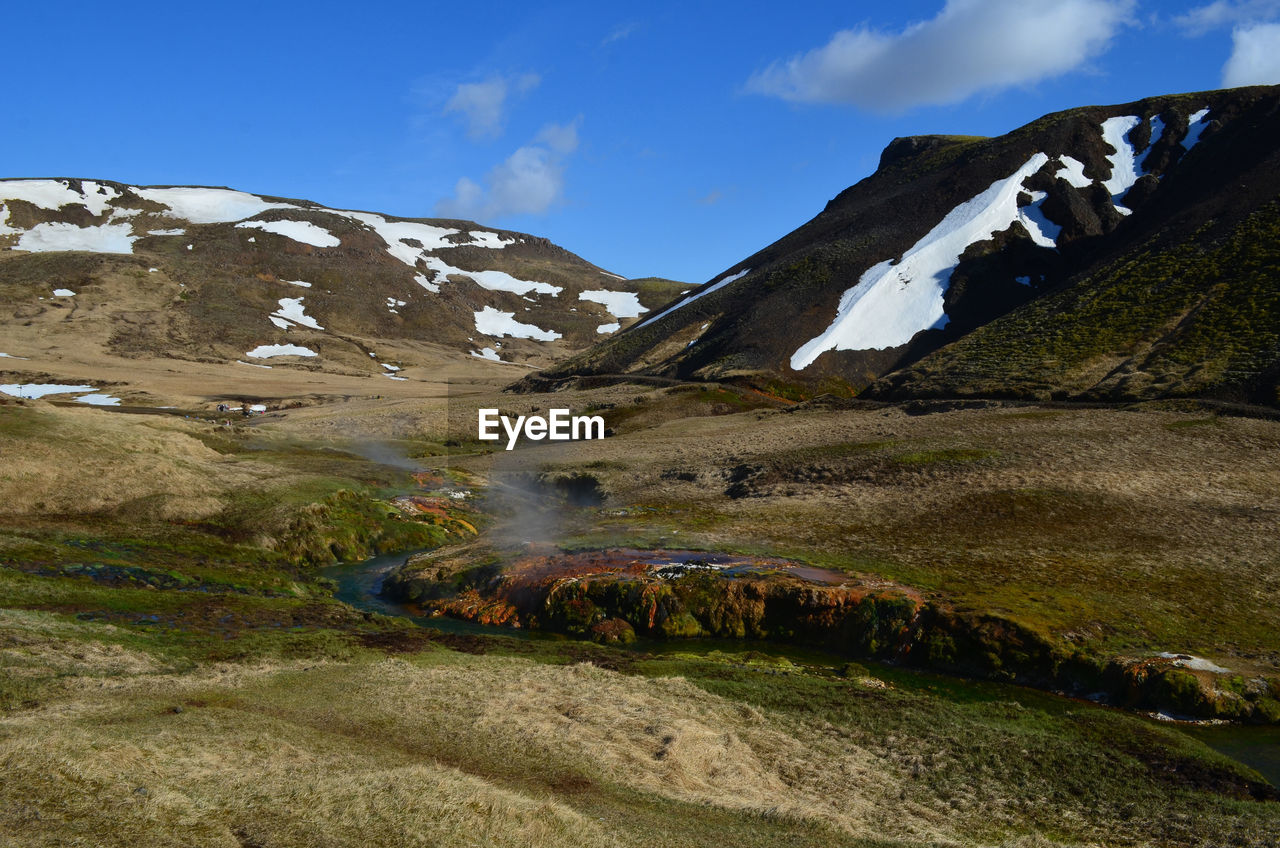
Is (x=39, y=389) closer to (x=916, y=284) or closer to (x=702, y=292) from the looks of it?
(x=702, y=292)

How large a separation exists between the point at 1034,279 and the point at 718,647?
90502 millimetres

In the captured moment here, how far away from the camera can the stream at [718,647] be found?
873 inches

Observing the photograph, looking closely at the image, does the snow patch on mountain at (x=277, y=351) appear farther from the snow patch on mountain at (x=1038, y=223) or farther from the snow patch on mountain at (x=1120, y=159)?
the snow patch on mountain at (x=1120, y=159)

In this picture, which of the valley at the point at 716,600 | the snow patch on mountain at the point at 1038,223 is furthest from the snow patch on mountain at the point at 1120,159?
the valley at the point at 716,600

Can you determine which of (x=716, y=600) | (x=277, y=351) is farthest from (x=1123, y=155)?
(x=277, y=351)

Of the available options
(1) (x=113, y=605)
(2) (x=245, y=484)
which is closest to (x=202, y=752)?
(1) (x=113, y=605)

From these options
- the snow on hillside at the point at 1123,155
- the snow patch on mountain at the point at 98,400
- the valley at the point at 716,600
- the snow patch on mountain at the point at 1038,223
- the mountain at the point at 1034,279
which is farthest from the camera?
the snow on hillside at the point at 1123,155

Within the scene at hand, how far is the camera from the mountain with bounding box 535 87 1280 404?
2825 inches

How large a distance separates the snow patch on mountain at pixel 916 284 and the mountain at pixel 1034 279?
0.27m

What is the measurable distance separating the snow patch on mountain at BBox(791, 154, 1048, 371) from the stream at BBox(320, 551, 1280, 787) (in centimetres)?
6697

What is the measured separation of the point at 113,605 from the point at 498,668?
46.3 feet

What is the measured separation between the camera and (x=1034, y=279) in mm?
A: 105438

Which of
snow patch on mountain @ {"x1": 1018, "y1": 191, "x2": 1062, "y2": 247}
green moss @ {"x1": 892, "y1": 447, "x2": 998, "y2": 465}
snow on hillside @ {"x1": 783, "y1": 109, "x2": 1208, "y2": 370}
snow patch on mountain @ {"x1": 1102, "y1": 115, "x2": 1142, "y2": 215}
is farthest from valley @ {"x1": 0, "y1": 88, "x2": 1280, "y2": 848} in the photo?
snow patch on mountain @ {"x1": 1102, "y1": 115, "x2": 1142, "y2": 215}

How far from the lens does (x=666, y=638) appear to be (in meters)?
33.1
